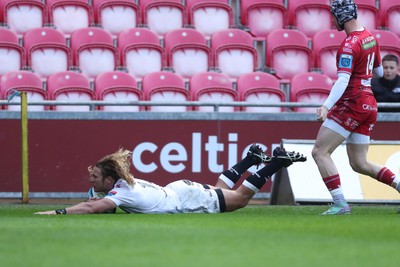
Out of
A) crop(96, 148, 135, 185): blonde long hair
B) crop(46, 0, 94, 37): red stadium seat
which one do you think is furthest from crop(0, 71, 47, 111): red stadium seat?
crop(96, 148, 135, 185): blonde long hair

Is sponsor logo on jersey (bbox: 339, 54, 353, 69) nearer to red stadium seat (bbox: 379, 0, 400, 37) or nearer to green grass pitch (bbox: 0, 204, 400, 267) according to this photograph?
green grass pitch (bbox: 0, 204, 400, 267)

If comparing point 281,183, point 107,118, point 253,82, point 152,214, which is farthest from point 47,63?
point 152,214

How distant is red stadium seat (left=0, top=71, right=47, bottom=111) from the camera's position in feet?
49.1

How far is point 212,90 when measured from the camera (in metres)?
15.7

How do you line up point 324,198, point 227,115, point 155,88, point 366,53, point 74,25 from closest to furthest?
point 366,53, point 324,198, point 227,115, point 155,88, point 74,25

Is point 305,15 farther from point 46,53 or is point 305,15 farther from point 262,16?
point 46,53

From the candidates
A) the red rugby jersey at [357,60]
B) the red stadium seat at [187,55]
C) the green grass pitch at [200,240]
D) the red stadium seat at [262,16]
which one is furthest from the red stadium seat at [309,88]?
the green grass pitch at [200,240]

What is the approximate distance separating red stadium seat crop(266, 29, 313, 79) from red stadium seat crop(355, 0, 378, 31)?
1695 millimetres

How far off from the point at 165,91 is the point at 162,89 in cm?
6

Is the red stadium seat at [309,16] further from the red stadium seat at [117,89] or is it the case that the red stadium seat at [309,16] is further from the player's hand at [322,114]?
the player's hand at [322,114]

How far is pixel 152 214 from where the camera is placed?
35.4 feet

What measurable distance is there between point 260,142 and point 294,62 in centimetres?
309

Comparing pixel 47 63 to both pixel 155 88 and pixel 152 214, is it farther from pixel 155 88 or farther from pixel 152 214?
pixel 152 214

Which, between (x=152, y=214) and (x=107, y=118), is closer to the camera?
(x=152, y=214)
